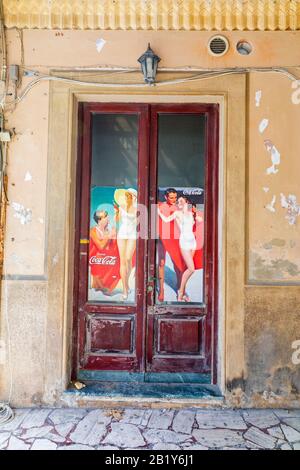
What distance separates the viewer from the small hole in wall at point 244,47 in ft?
12.7

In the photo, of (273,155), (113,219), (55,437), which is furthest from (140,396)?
(273,155)

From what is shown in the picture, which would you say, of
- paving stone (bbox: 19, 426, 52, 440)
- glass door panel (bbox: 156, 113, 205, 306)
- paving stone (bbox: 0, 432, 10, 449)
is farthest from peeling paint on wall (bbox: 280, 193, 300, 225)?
paving stone (bbox: 0, 432, 10, 449)

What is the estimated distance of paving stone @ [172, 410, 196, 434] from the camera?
3346 mm

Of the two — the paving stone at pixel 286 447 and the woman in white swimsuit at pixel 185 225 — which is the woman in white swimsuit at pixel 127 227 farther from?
the paving stone at pixel 286 447

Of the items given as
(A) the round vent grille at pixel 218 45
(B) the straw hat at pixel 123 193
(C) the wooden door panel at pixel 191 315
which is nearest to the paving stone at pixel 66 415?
(C) the wooden door panel at pixel 191 315

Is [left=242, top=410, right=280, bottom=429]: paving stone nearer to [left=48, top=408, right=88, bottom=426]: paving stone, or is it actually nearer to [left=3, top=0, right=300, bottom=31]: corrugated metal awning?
[left=48, top=408, right=88, bottom=426]: paving stone

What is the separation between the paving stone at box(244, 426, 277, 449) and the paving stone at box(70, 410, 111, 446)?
1325 mm

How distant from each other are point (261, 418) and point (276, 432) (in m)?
0.25

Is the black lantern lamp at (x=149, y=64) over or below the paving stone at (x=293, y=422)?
over

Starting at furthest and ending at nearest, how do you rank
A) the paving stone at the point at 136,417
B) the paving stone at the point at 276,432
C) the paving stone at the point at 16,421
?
the paving stone at the point at 136,417 → the paving stone at the point at 16,421 → the paving stone at the point at 276,432

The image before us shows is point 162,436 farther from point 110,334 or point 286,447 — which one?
point 110,334

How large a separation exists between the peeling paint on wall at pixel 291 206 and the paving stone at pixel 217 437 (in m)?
2.18
